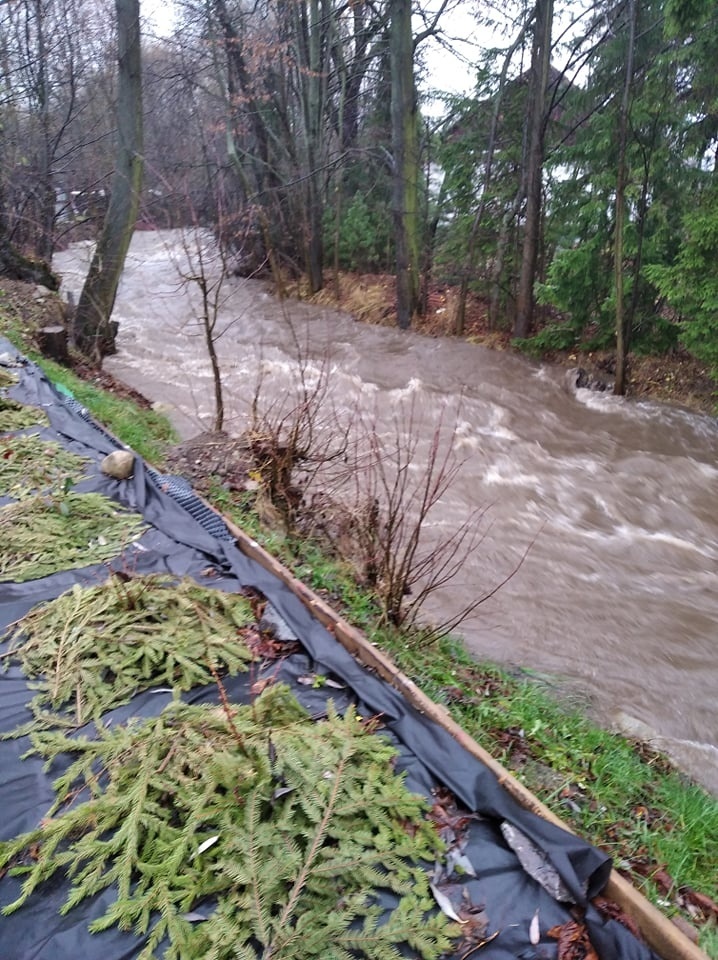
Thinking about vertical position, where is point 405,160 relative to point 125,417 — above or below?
above

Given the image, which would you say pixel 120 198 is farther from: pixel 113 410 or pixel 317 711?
pixel 317 711

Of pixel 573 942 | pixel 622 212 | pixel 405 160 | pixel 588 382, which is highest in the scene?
pixel 405 160

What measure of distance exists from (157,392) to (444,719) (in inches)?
352

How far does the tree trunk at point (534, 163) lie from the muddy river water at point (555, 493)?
112 cm

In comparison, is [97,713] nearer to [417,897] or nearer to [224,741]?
[224,741]

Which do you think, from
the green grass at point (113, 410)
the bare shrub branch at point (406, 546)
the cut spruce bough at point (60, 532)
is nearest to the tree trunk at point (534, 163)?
the bare shrub branch at point (406, 546)

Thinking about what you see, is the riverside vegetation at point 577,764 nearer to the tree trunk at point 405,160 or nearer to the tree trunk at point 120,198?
the tree trunk at point 120,198

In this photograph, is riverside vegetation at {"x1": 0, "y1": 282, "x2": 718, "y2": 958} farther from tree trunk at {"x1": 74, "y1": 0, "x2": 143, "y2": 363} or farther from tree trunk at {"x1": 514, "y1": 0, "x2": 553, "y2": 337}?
tree trunk at {"x1": 514, "y1": 0, "x2": 553, "y2": 337}

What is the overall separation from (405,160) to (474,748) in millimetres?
13624

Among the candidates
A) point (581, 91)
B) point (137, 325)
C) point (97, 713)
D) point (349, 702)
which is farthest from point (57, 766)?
point (137, 325)

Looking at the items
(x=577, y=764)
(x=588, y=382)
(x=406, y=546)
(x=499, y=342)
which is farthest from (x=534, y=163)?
(x=577, y=764)

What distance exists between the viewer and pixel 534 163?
1132cm

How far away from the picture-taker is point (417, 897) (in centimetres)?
204

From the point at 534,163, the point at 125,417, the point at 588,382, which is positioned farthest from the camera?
the point at 534,163
